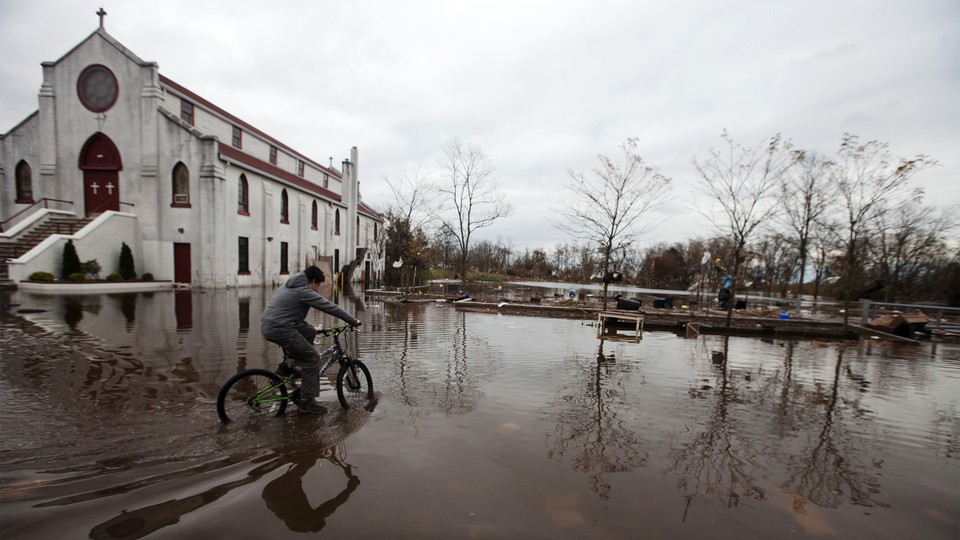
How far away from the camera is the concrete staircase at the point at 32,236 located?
1769cm

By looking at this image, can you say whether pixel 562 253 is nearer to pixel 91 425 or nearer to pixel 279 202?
pixel 279 202

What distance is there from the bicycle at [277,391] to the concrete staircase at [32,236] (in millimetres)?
20055

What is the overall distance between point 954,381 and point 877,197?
8153mm

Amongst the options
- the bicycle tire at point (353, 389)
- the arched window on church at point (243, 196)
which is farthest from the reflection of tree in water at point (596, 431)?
the arched window on church at point (243, 196)

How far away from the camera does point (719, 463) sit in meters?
4.44

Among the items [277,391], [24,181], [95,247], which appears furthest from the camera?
[24,181]

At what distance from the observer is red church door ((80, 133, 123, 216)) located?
21.9 metres

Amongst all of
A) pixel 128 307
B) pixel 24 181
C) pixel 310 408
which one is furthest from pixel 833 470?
pixel 24 181

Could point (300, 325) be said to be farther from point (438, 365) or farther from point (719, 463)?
point (719, 463)

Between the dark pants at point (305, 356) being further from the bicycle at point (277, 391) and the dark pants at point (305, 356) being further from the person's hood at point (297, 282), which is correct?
the person's hood at point (297, 282)

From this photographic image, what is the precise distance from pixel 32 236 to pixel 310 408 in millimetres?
24221

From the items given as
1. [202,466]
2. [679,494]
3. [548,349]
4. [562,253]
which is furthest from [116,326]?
[562,253]

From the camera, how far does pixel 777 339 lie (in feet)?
46.1

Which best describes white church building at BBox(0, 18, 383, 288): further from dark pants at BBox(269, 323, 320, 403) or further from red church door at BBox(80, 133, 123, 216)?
dark pants at BBox(269, 323, 320, 403)
